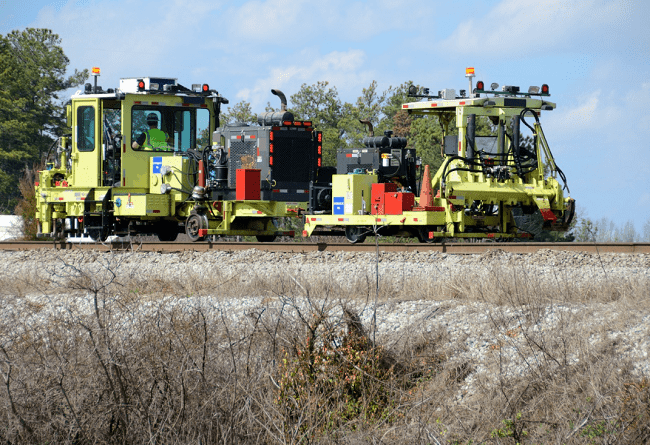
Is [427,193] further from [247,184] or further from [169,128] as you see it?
[169,128]

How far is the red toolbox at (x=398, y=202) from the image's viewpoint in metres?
14.8

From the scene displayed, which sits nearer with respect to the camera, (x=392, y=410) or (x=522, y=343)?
(x=392, y=410)

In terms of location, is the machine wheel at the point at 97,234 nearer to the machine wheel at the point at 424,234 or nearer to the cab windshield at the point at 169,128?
the cab windshield at the point at 169,128

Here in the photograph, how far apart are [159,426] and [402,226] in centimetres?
999

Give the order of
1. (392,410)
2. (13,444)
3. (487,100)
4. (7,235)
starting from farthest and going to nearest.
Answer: (7,235) < (487,100) < (392,410) < (13,444)

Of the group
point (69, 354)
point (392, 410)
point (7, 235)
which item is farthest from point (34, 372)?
point (7, 235)

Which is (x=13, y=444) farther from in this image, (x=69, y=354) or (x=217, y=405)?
(x=217, y=405)

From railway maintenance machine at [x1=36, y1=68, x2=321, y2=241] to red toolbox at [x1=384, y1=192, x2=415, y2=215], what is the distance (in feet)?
8.02

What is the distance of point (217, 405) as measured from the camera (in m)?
5.93

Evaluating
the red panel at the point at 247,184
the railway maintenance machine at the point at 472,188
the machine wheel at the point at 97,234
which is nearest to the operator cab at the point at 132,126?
the machine wheel at the point at 97,234

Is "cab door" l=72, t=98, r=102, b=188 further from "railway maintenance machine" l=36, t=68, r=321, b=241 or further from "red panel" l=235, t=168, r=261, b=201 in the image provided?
"red panel" l=235, t=168, r=261, b=201

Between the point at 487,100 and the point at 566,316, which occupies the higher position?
the point at 487,100

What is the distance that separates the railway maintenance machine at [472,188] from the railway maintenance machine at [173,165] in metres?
1.51

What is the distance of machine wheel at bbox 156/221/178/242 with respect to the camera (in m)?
18.7
